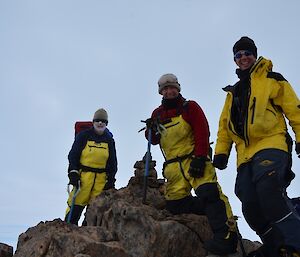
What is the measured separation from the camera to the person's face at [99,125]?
12180 mm

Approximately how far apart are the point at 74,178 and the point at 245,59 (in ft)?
21.0

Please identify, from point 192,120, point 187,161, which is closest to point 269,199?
point 187,161

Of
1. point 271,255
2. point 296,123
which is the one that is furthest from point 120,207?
point 296,123

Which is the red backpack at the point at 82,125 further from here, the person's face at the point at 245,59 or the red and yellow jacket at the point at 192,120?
the person's face at the point at 245,59

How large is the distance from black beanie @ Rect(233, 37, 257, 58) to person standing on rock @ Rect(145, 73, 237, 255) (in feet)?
5.46

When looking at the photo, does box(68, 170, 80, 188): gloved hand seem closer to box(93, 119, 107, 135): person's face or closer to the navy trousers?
box(93, 119, 107, 135): person's face

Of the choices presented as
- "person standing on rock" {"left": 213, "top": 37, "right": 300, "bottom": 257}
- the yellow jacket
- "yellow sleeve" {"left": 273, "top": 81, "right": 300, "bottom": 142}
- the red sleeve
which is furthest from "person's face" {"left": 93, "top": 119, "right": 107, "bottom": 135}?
"yellow sleeve" {"left": 273, "top": 81, "right": 300, "bottom": 142}

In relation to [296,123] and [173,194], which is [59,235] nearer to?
[173,194]

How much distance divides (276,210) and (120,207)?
3.25 m

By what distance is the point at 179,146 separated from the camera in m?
8.23

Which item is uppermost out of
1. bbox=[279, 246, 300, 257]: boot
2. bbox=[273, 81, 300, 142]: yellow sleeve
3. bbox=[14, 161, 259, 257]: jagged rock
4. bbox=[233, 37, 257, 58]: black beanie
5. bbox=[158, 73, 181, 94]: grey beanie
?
bbox=[158, 73, 181, 94]: grey beanie

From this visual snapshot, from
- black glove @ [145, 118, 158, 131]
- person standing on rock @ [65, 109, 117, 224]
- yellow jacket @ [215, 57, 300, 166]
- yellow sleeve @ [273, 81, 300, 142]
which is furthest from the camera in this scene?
person standing on rock @ [65, 109, 117, 224]

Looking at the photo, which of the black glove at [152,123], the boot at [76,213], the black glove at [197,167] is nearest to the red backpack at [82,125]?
the boot at [76,213]

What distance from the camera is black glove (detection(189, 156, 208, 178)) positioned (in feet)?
24.4
